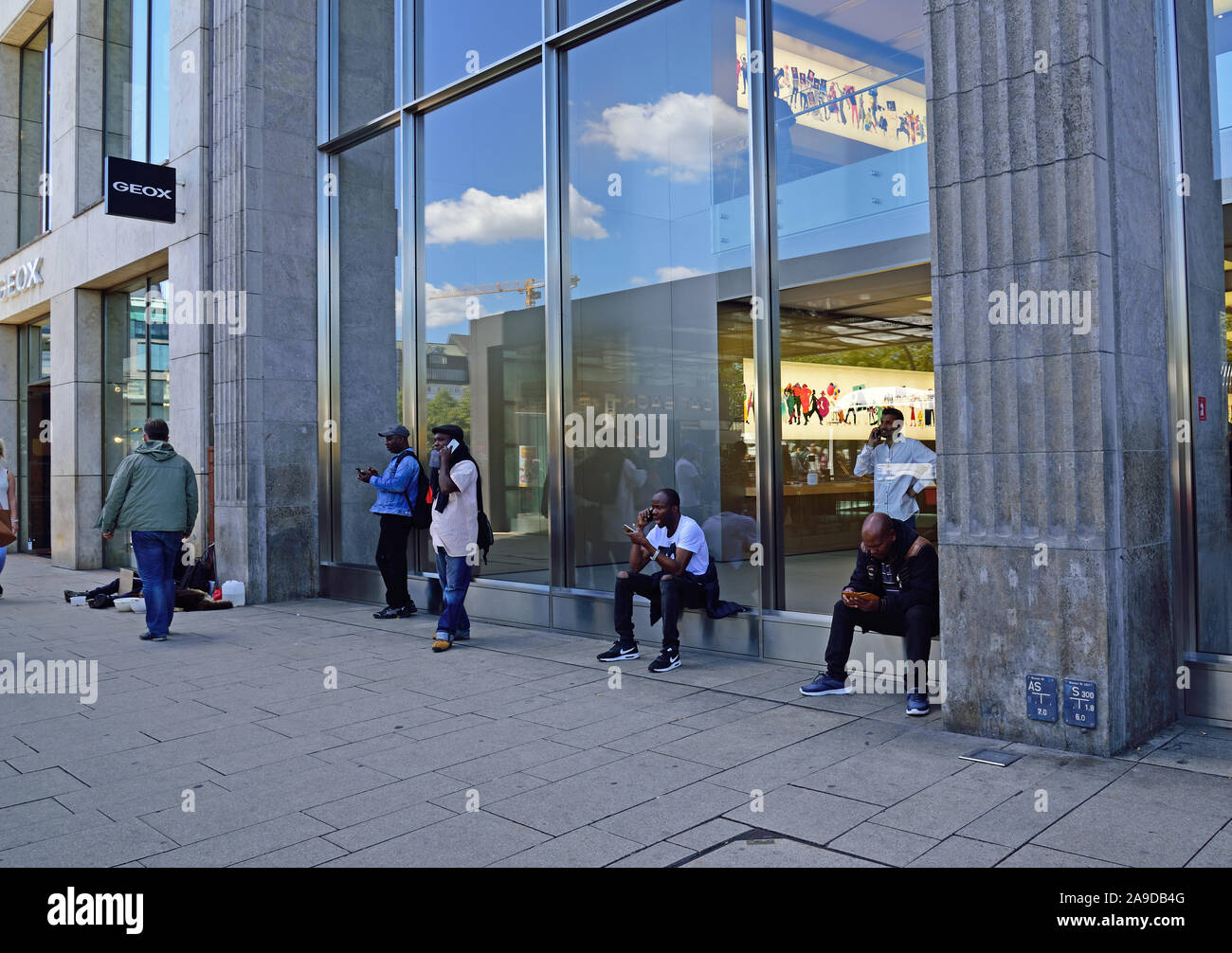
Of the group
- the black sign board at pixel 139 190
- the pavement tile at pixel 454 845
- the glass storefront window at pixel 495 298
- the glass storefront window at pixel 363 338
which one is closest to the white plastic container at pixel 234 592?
the glass storefront window at pixel 363 338

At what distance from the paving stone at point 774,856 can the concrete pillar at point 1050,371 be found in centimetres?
181

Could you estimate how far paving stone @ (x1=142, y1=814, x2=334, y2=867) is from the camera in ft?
11.6

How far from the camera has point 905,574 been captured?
5648mm

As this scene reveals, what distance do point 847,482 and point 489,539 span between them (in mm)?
3444

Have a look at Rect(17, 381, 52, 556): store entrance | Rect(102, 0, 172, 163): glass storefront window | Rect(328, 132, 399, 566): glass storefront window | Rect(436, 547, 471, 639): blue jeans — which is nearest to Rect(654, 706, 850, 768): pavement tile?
Rect(436, 547, 471, 639): blue jeans

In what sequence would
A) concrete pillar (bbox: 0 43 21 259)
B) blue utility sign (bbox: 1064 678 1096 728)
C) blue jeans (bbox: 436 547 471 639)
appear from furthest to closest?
concrete pillar (bbox: 0 43 21 259) → blue jeans (bbox: 436 547 471 639) → blue utility sign (bbox: 1064 678 1096 728)

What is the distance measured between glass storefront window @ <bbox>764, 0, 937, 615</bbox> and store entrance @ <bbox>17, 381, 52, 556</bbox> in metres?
14.8

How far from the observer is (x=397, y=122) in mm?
10516

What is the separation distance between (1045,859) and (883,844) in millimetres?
547

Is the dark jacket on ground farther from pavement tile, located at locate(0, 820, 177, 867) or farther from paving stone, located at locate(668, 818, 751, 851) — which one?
pavement tile, located at locate(0, 820, 177, 867)

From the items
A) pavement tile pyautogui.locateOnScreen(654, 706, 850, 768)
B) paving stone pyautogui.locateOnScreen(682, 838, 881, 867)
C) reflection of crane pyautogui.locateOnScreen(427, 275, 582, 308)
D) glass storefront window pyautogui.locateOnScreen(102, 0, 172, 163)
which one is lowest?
paving stone pyautogui.locateOnScreen(682, 838, 881, 867)

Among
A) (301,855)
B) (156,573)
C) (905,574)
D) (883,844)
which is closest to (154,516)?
(156,573)

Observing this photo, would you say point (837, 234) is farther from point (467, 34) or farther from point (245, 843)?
point (245, 843)

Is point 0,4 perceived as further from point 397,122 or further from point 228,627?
point 228,627
